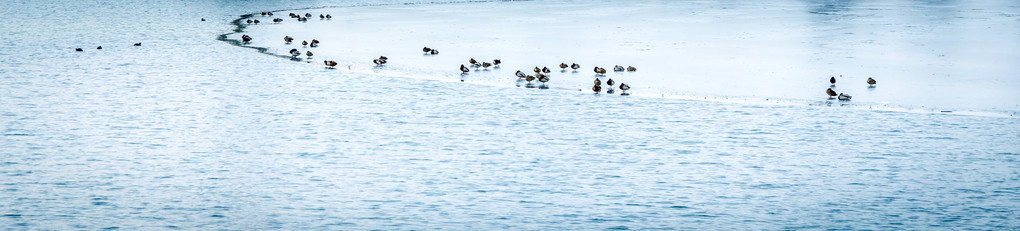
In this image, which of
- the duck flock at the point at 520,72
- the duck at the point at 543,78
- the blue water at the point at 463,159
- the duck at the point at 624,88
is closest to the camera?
the blue water at the point at 463,159

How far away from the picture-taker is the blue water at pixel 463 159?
20.2ft

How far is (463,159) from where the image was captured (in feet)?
25.5

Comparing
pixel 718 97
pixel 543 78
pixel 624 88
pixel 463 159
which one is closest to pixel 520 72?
pixel 543 78

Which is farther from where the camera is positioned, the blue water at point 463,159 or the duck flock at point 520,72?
the duck flock at point 520,72

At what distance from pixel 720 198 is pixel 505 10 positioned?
18432 millimetres

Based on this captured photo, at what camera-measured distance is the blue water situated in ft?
20.2

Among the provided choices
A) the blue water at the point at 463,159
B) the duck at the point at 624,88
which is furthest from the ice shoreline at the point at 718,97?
the blue water at the point at 463,159

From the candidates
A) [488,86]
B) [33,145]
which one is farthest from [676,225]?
[488,86]

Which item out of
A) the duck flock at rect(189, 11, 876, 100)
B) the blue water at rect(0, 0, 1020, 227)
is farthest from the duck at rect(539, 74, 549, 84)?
the blue water at rect(0, 0, 1020, 227)

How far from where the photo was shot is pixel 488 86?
38.0 ft

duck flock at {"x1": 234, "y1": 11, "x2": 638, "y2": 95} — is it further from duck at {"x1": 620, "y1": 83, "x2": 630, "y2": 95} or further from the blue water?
the blue water

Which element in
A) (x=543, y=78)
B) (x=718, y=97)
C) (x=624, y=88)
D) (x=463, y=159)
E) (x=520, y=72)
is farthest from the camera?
(x=520, y=72)

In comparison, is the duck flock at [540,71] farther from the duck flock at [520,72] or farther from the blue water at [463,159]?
the blue water at [463,159]

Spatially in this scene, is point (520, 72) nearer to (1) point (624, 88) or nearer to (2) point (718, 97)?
(1) point (624, 88)
